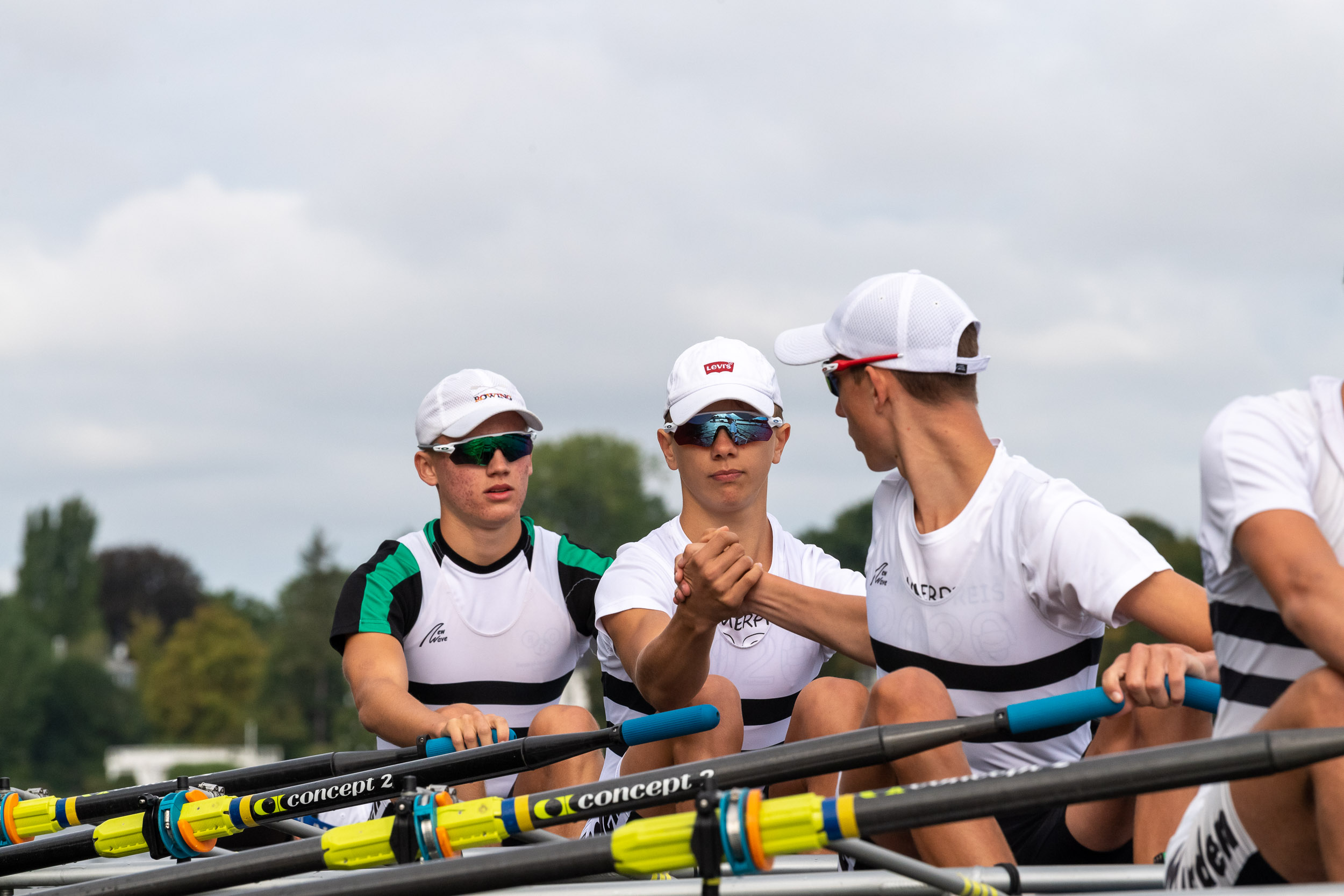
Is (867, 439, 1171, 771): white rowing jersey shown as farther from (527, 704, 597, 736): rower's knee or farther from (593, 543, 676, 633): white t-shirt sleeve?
(527, 704, 597, 736): rower's knee

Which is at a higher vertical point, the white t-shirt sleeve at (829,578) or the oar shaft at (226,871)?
the white t-shirt sleeve at (829,578)

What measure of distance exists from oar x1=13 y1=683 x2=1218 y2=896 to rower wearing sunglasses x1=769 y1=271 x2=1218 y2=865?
0.92 ft

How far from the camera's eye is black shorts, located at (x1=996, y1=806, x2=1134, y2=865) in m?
3.79

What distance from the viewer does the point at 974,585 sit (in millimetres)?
3863

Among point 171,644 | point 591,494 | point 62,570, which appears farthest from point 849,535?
point 62,570

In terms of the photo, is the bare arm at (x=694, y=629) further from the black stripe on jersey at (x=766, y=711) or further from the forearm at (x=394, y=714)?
the forearm at (x=394, y=714)

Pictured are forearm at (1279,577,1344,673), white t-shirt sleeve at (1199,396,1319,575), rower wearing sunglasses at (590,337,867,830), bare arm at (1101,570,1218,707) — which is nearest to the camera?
forearm at (1279,577,1344,673)

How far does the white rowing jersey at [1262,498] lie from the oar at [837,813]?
10.9 inches

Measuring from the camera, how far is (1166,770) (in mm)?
2523

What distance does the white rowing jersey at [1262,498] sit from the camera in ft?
8.95

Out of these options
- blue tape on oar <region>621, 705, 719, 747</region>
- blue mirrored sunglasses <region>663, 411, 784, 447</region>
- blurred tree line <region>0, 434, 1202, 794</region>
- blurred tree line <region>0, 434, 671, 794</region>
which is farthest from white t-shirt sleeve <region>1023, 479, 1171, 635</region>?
blurred tree line <region>0, 434, 671, 794</region>

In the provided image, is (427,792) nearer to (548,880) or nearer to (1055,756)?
(548,880)

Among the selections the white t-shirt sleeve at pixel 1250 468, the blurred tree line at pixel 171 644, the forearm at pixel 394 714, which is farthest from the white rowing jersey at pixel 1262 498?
the blurred tree line at pixel 171 644

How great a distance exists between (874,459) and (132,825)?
2.56 m
